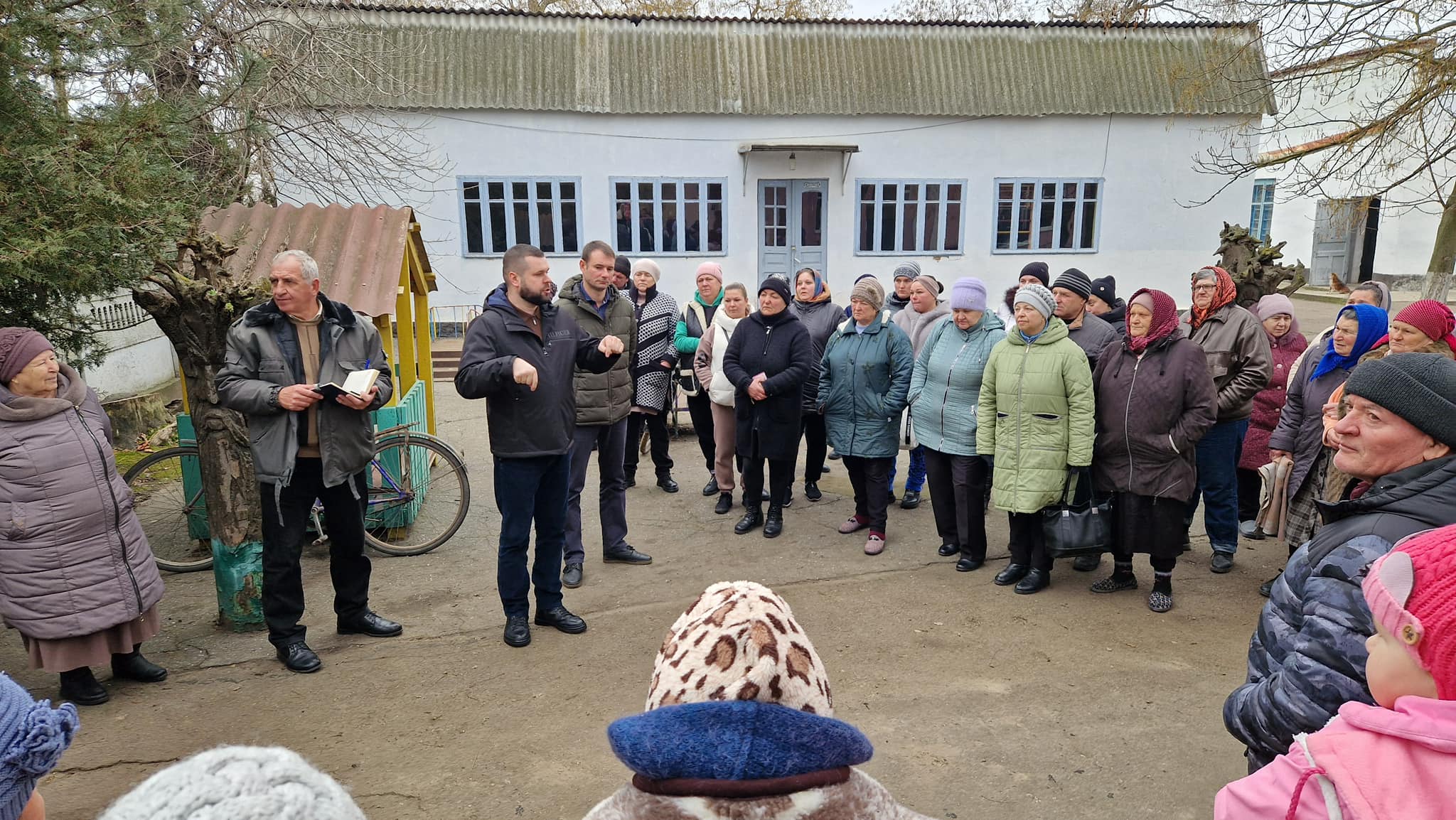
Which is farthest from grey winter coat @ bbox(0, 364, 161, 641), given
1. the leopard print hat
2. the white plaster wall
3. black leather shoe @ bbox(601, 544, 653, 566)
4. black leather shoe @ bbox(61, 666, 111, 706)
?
the white plaster wall

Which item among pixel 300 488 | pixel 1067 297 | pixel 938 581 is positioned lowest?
pixel 938 581

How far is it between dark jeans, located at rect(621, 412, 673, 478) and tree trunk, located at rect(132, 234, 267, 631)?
347cm

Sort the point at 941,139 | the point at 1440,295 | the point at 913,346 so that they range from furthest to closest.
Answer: the point at 941,139 < the point at 1440,295 < the point at 913,346

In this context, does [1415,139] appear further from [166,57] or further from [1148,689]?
[166,57]

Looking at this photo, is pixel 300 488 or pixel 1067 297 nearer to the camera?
pixel 300 488

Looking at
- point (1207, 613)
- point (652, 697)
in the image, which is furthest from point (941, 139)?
point (652, 697)

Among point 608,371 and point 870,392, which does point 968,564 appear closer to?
point 870,392

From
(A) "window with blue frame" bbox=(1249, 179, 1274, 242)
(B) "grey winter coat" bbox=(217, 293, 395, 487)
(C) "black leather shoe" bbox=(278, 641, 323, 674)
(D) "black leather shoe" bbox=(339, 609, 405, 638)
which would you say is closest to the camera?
(B) "grey winter coat" bbox=(217, 293, 395, 487)

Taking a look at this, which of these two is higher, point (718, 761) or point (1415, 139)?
point (1415, 139)

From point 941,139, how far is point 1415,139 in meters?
8.96

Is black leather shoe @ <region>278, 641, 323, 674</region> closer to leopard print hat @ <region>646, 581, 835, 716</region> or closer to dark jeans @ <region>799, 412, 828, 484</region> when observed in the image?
leopard print hat @ <region>646, 581, 835, 716</region>

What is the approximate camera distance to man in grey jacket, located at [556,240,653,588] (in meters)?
5.63

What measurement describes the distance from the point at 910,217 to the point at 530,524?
14995mm

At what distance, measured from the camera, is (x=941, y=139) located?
699 inches
